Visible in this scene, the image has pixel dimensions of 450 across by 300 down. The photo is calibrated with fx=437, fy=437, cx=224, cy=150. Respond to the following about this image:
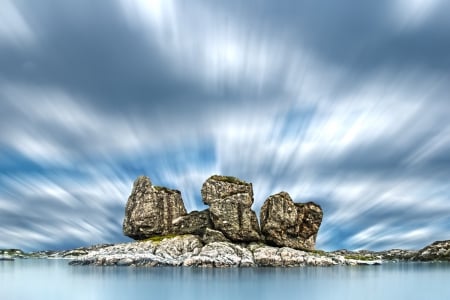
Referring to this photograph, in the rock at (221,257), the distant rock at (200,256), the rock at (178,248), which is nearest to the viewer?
the rock at (221,257)

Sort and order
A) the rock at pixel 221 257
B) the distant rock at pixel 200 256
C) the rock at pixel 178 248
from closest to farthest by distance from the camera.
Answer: the rock at pixel 221 257 < the distant rock at pixel 200 256 < the rock at pixel 178 248

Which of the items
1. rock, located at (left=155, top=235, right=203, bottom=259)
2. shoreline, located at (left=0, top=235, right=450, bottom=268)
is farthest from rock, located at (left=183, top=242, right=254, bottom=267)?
rock, located at (left=155, top=235, right=203, bottom=259)

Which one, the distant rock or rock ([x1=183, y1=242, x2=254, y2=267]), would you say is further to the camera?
the distant rock

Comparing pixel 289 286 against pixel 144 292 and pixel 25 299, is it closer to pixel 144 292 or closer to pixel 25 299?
pixel 144 292

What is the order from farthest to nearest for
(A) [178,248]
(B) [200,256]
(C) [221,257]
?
(A) [178,248]
(B) [200,256]
(C) [221,257]

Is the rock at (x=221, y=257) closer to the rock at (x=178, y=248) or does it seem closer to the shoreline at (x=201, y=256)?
the shoreline at (x=201, y=256)

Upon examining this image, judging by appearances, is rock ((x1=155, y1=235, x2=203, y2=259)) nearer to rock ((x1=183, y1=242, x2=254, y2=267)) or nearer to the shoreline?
the shoreline

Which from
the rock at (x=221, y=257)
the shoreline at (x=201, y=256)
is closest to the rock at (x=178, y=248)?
the shoreline at (x=201, y=256)

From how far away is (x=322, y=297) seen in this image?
7688 centimetres

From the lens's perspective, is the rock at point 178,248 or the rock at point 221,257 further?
the rock at point 178,248

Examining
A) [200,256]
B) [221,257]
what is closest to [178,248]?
[200,256]

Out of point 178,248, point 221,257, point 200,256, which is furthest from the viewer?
point 178,248

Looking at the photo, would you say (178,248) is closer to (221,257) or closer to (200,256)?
(200,256)

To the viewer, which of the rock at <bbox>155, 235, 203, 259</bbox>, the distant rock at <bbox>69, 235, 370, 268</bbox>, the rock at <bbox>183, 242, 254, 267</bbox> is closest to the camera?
the rock at <bbox>183, 242, 254, 267</bbox>
